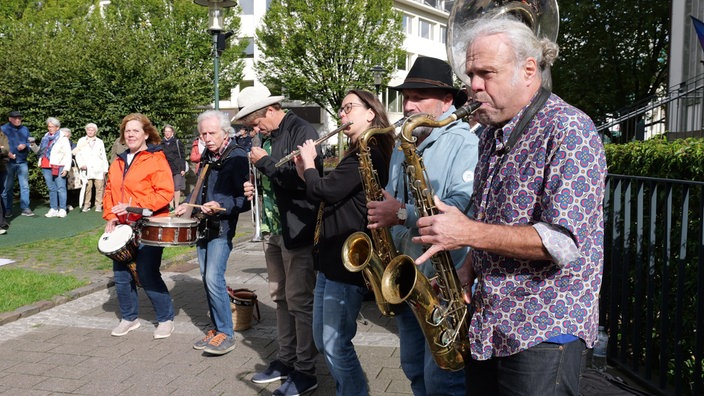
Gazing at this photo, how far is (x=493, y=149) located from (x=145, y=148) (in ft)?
13.4

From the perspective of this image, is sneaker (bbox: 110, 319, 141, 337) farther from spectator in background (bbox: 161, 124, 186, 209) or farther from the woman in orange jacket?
spectator in background (bbox: 161, 124, 186, 209)

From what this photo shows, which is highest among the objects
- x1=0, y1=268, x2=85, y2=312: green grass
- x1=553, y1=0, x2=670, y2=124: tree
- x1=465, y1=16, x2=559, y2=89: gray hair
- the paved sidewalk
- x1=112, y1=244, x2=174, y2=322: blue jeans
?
x1=553, y1=0, x2=670, y2=124: tree

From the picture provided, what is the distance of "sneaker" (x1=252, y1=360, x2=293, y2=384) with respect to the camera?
14.5ft

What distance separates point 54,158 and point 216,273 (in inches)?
374

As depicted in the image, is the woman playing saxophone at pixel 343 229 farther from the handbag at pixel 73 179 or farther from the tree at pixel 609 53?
the tree at pixel 609 53

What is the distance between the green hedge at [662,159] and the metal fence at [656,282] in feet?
0.37

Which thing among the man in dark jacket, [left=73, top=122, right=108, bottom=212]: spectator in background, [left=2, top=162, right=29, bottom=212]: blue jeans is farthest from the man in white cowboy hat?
[left=73, top=122, right=108, bottom=212]: spectator in background

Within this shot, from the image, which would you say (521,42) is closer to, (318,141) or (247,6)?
(318,141)

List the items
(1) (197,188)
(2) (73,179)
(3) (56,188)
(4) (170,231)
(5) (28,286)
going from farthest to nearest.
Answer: (2) (73,179) → (3) (56,188) → (5) (28,286) → (1) (197,188) → (4) (170,231)

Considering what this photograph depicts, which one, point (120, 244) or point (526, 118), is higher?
point (526, 118)

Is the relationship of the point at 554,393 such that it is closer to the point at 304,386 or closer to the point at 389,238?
the point at 389,238

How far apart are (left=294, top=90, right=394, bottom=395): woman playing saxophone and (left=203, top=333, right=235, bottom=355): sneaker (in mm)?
1676

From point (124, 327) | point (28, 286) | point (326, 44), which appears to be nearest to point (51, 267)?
point (28, 286)

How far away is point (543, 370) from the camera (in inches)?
75.0
